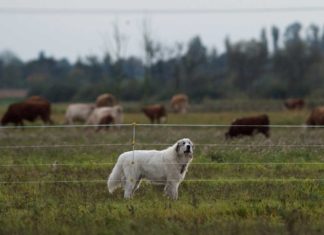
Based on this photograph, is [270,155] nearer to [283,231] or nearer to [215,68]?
[283,231]

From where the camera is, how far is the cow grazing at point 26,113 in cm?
4375

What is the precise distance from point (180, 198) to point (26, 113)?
101ft

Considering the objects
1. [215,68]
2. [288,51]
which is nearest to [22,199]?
[288,51]

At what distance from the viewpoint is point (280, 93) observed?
92.3 meters

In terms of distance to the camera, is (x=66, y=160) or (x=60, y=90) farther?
(x=60, y=90)

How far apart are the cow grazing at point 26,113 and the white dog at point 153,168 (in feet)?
93.5

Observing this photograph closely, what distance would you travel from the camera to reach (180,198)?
1507cm

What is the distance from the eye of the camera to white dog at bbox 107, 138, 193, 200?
1573cm

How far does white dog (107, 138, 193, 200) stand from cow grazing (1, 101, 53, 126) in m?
28.5

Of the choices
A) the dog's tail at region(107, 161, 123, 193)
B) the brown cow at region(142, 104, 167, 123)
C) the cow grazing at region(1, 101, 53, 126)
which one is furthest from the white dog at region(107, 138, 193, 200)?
the brown cow at region(142, 104, 167, 123)

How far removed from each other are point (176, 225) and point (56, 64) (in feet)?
439

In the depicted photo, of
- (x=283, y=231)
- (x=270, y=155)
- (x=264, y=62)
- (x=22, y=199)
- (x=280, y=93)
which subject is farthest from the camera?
(x=264, y=62)

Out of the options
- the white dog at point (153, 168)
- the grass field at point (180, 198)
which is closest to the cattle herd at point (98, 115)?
the grass field at point (180, 198)

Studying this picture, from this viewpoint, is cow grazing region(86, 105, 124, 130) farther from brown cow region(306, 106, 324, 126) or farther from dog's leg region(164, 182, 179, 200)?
dog's leg region(164, 182, 179, 200)
